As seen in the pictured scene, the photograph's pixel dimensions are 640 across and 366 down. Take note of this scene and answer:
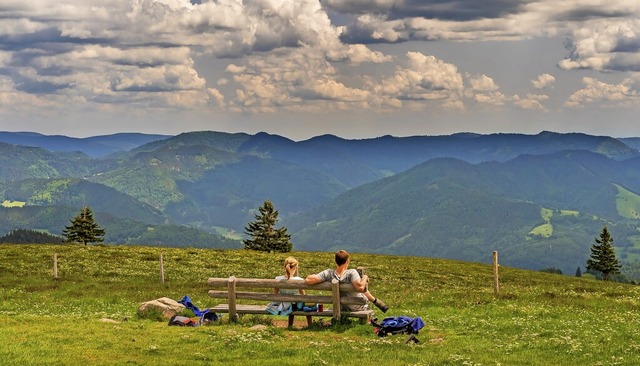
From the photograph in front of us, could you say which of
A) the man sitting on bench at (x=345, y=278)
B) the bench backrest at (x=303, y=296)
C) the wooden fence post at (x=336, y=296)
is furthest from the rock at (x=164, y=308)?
the wooden fence post at (x=336, y=296)

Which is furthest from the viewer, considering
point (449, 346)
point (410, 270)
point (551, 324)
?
point (410, 270)

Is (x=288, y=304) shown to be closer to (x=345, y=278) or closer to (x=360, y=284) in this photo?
(x=345, y=278)

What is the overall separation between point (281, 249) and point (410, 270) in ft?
131

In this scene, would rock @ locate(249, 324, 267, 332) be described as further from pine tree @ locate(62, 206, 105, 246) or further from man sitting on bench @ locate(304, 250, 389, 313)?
pine tree @ locate(62, 206, 105, 246)

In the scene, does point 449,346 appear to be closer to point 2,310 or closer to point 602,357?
point 602,357

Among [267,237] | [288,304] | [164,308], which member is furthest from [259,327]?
[267,237]

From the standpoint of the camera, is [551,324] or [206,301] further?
[206,301]

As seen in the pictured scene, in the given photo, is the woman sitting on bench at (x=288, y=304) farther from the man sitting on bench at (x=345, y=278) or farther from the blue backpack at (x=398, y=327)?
the blue backpack at (x=398, y=327)

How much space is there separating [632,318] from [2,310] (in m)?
29.0

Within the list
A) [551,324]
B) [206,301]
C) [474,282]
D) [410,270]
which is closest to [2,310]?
[206,301]

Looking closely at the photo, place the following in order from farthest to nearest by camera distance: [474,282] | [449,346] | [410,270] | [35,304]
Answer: [410,270] → [474,282] → [35,304] → [449,346]

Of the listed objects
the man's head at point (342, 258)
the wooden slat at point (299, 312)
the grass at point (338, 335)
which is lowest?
the grass at point (338, 335)

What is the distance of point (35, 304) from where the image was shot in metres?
35.9

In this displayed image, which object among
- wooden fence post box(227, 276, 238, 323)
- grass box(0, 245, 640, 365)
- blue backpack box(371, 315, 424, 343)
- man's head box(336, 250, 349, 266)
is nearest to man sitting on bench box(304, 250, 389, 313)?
man's head box(336, 250, 349, 266)
